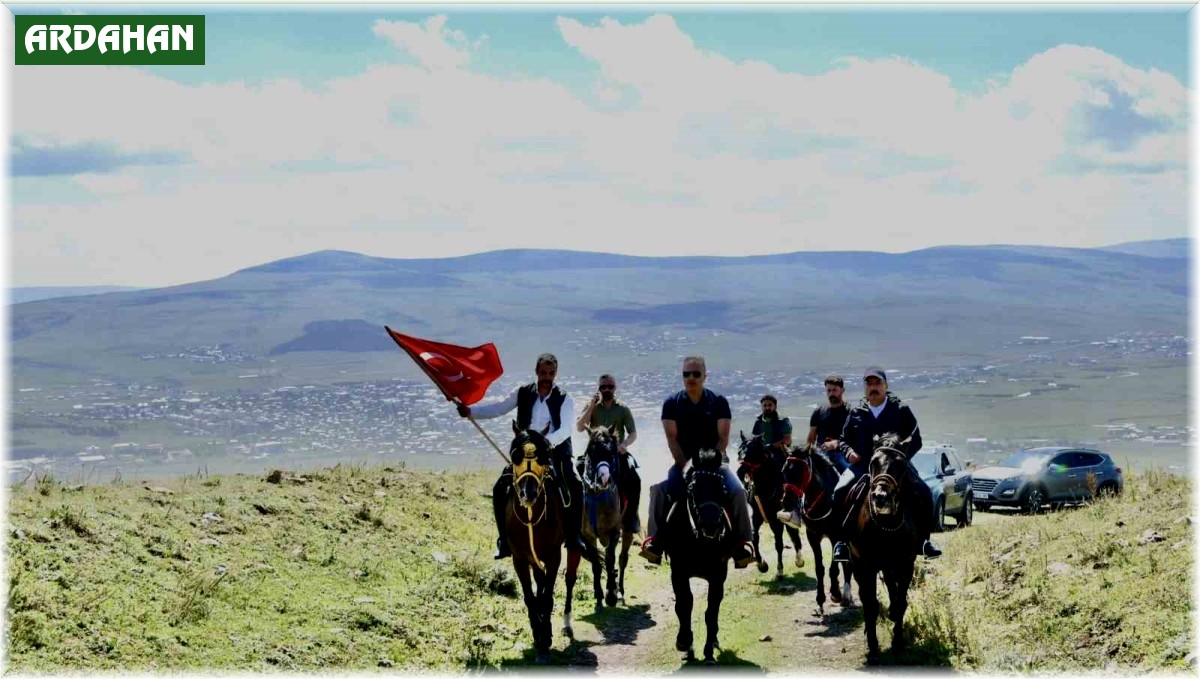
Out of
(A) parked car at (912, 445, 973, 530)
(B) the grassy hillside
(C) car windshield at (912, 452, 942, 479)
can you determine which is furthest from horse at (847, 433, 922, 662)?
(C) car windshield at (912, 452, 942, 479)

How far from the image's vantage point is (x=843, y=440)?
1728 cm

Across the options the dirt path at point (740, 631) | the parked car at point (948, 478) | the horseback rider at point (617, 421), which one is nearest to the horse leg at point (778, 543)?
the dirt path at point (740, 631)

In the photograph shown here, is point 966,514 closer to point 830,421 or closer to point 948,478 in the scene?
point 948,478

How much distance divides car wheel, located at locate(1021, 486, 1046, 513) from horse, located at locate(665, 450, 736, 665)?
68.3 feet

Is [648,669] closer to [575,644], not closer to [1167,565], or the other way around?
[575,644]

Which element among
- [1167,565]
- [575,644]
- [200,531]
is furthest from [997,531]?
[200,531]

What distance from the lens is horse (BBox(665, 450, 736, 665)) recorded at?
1566 centimetres

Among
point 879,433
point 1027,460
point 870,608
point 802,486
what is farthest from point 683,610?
point 1027,460

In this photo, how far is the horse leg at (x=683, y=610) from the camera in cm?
1585

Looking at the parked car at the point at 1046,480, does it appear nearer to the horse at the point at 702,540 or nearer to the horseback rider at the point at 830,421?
Answer: the horseback rider at the point at 830,421

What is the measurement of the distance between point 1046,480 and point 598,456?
765 inches

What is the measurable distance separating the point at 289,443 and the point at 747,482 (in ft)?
484

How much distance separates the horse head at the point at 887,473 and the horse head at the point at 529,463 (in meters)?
3.82

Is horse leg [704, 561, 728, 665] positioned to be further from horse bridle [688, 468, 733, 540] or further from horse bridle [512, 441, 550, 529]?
horse bridle [512, 441, 550, 529]
